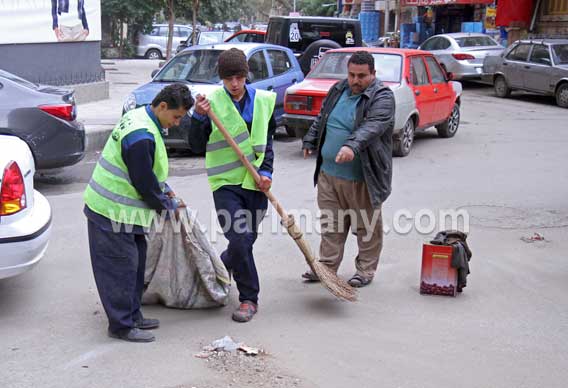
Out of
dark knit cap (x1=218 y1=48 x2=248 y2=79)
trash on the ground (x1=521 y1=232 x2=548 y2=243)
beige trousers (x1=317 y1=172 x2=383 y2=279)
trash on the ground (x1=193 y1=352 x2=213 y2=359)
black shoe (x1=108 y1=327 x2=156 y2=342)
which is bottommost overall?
trash on the ground (x1=521 y1=232 x2=548 y2=243)

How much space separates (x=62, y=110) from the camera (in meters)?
8.90

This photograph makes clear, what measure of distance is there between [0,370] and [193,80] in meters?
7.93

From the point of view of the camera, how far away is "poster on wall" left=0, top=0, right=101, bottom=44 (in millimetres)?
14438

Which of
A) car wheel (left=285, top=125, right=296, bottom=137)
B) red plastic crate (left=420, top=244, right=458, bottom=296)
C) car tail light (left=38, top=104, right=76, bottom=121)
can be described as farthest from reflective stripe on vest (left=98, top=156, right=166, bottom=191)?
car wheel (left=285, top=125, right=296, bottom=137)

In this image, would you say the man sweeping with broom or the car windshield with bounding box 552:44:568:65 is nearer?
the man sweeping with broom

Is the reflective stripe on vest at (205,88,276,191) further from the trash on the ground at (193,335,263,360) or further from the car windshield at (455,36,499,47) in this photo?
the car windshield at (455,36,499,47)

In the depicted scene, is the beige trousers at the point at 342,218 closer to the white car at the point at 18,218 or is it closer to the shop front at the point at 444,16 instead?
the white car at the point at 18,218

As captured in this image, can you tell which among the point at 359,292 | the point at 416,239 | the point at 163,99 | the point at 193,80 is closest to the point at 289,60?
the point at 193,80

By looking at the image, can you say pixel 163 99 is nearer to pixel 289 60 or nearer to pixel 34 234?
pixel 34 234

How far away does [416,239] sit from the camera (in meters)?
7.35

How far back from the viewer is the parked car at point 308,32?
17.8m

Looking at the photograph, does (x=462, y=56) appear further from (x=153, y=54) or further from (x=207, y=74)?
(x=153, y=54)

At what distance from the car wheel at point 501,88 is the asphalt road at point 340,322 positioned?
12.3 metres

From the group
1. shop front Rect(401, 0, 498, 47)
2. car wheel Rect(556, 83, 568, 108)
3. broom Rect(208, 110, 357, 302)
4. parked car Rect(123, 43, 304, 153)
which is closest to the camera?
broom Rect(208, 110, 357, 302)
